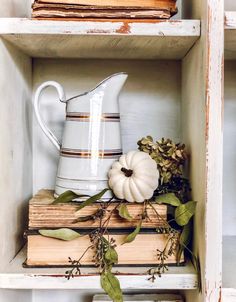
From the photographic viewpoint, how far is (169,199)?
73 cm

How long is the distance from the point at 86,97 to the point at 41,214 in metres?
0.19

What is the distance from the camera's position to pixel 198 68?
0.74 metres

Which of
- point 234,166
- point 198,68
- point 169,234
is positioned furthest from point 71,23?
point 234,166

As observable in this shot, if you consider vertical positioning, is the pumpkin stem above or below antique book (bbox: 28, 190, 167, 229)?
above

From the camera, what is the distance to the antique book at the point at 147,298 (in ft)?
2.98

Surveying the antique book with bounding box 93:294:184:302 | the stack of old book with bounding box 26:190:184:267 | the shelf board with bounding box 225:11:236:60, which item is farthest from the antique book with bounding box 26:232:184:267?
the shelf board with bounding box 225:11:236:60

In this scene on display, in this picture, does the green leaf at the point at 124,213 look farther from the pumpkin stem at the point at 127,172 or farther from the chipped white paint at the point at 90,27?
the chipped white paint at the point at 90,27

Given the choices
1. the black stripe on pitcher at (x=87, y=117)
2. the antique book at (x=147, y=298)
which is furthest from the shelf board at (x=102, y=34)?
the antique book at (x=147, y=298)

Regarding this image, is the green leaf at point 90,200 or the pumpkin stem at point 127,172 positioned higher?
the pumpkin stem at point 127,172

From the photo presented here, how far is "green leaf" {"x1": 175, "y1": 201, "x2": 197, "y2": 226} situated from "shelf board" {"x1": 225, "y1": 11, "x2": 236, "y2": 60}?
255 mm

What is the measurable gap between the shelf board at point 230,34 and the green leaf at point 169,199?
0.84 feet

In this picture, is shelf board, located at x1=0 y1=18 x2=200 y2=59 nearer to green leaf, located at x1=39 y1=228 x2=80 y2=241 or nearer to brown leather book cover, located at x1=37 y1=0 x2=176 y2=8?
brown leather book cover, located at x1=37 y1=0 x2=176 y2=8

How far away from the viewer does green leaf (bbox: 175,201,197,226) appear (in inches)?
28.3

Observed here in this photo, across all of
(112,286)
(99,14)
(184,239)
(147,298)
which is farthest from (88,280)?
(99,14)
